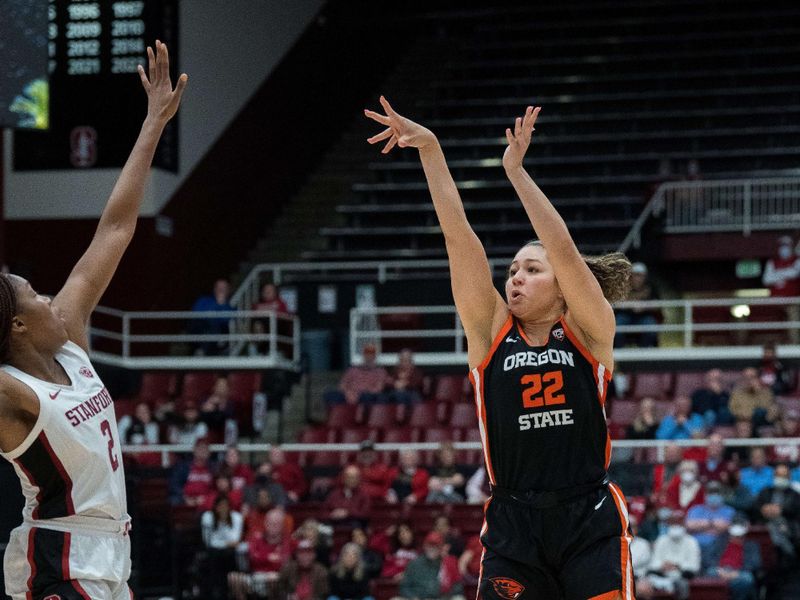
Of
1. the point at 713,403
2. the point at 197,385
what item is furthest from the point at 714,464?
the point at 197,385

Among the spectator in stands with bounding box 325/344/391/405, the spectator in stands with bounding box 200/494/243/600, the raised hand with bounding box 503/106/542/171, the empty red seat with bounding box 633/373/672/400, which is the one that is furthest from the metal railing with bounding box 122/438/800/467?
the raised hand with bounding box 503/106/542/171

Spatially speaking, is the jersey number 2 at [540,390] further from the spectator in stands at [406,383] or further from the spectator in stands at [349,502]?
the spectator in stands at [406,383]

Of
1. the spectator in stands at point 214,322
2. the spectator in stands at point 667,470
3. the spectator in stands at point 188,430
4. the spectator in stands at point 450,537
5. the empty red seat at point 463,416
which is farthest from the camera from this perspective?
the spectator in stands at point 214,322

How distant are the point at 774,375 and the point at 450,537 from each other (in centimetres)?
464

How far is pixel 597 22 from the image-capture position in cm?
2567

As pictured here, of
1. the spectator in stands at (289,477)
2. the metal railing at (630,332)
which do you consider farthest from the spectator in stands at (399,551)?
the metal railing at (630,332)

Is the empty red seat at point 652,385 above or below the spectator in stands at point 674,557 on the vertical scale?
above

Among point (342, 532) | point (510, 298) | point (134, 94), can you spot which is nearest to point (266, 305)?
point (134, 94)

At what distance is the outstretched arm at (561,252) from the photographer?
5125 millimetres

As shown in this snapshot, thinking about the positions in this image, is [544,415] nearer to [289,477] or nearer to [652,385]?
[289,477]

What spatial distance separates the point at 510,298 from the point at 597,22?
21.1m

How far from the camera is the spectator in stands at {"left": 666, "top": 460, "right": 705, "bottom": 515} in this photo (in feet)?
43.8

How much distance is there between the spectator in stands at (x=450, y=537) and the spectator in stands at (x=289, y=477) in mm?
2214

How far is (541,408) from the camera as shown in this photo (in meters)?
5.21
